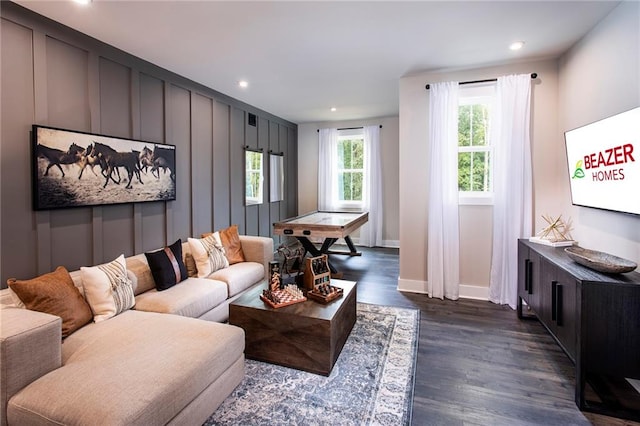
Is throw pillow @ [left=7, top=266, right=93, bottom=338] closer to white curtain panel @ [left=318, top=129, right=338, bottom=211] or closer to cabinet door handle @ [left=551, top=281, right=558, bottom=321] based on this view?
cabinet door handle @ [left=551, top=281, right=558, bottom=321]

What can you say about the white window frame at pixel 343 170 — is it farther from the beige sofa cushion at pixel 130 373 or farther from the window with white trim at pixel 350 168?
the beige sofa cushion at pixel 130 373

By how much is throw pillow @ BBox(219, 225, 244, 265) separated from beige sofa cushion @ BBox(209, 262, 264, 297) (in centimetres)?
8

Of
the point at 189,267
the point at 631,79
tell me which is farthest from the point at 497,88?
the point at 189,267

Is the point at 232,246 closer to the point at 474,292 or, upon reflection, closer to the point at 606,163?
the point at 474,292

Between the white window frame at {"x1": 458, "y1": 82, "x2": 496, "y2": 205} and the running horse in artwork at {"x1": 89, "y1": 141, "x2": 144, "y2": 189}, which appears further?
the white window frame at {"x1": 458, "y1": 82, "x2": 496, "y2": 205}

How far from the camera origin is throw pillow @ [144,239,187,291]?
9.25 feet

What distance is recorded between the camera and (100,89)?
112 inches

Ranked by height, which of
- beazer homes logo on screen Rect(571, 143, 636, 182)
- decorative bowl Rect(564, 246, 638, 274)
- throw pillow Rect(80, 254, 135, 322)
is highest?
beazer homes logo on screen Rect(571, 143, 636, 182)

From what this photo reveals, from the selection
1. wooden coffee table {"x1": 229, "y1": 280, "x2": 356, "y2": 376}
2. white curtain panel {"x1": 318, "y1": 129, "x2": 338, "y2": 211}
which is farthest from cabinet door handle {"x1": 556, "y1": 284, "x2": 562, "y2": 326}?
white curtain panel {"x1": 318, "y1": 129, "x2": 338, "y2": 211}

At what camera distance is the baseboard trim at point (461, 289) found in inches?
147

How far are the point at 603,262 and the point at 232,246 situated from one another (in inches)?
131

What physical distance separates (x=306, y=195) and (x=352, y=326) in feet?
15.4

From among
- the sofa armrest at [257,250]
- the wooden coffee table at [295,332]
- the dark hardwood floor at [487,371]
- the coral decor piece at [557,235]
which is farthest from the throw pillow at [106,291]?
the coral decor piece at [557,235]

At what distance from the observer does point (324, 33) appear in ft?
9.02
